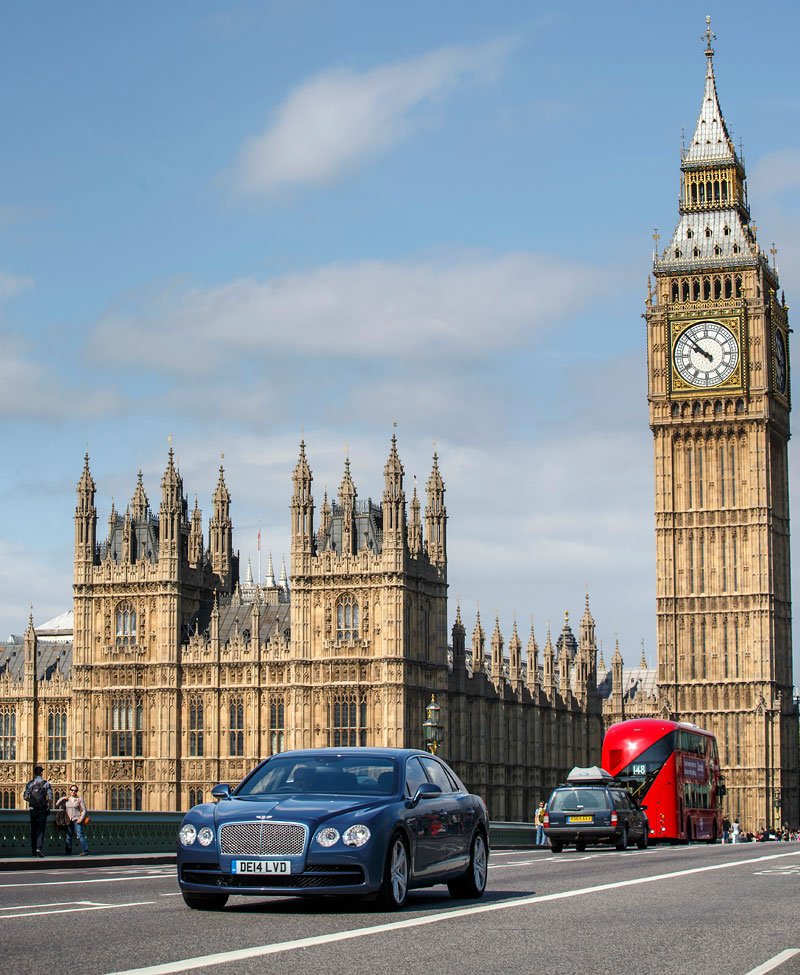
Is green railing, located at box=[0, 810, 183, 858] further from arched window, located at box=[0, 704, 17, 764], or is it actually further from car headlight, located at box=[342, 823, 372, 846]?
arched window, located at box=[0, 704, 17, 764]

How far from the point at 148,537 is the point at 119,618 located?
13.2 feet

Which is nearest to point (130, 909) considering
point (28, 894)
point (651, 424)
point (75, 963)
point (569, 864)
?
point (28, 894)

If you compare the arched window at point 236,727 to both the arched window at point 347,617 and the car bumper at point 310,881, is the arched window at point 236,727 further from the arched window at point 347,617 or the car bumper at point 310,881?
the car bumper at point 310,881

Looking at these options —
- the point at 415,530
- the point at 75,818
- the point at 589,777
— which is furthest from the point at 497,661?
the point at 75,818

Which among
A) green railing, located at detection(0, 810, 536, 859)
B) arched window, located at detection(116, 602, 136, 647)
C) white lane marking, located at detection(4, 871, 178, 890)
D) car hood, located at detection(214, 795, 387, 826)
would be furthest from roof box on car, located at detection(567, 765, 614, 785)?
Answer: arched window, located at detection(116, 602, 136, 647)

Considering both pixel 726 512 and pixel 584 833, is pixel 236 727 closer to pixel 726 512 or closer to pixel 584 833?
pixel 726 512

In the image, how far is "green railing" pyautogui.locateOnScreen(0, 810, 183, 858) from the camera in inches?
1368

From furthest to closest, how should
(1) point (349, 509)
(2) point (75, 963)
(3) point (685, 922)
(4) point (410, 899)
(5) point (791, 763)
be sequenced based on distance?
(5) point (791, 763) < (1) point (349, 509) < (4) point (410, 899) < (3) point (685, 922) < (2) point (75, 963)

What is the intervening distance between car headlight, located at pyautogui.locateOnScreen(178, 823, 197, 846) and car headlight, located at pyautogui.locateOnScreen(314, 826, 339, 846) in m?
1.25

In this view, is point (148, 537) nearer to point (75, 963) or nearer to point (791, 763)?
point (791, 763)

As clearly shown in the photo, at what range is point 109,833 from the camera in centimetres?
3866

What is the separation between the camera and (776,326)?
11181cm

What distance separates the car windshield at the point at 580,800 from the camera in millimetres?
43156

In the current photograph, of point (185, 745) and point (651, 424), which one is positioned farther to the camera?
point (651, 424)
